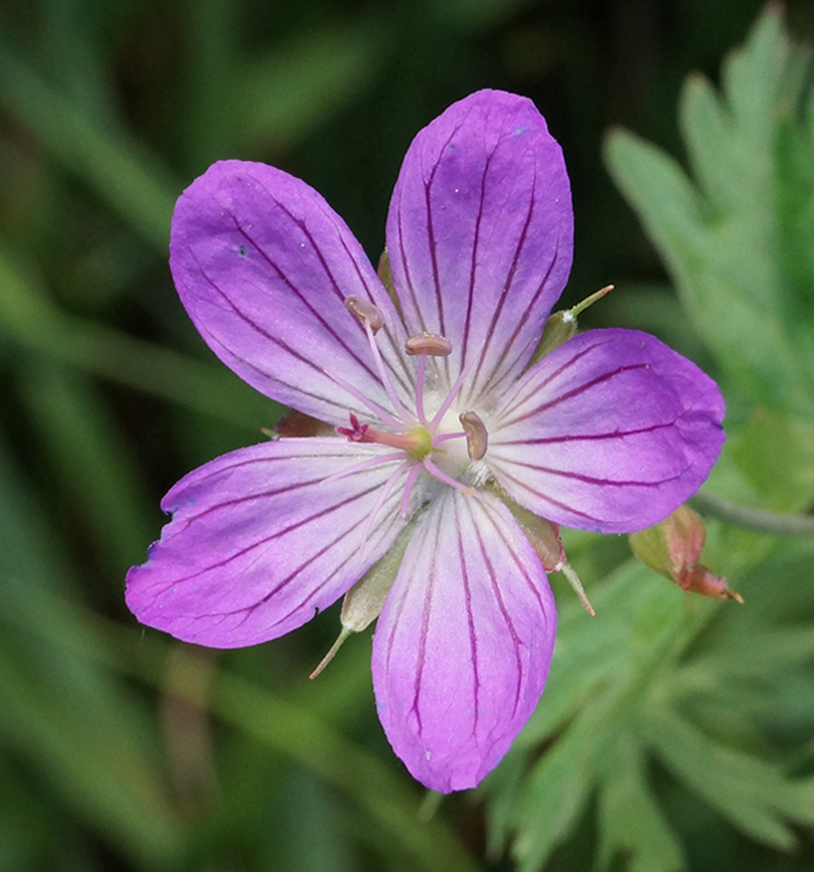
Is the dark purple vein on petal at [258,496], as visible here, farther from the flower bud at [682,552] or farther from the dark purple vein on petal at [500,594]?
the flower bud at [682,552]

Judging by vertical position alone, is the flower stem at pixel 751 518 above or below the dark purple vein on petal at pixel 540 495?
below

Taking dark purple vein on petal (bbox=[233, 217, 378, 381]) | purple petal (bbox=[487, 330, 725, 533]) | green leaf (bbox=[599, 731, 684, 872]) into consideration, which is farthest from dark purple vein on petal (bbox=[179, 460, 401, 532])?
green leaf (bbox=[599, 731, 684, 872])

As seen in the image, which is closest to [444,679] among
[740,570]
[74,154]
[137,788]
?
[740,570]

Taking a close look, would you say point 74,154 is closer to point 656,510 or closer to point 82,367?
point 82,367

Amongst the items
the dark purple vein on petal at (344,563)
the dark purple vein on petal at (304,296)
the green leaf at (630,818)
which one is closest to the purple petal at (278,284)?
the dark purple vein on petal at (304,296)

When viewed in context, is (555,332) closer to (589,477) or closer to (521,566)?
(589,477)

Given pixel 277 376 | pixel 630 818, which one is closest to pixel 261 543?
pixel 277 376

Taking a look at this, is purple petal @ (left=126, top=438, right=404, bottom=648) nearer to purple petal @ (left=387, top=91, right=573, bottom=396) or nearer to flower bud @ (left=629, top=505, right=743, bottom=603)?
purple petal @ (left=387, top=91, right=573, bottom=396)

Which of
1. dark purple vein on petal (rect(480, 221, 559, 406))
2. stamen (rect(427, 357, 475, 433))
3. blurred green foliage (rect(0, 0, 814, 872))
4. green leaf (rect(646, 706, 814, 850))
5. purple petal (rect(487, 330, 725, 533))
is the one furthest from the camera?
blurred green foliage (rect(0, 0, 814, 872))
